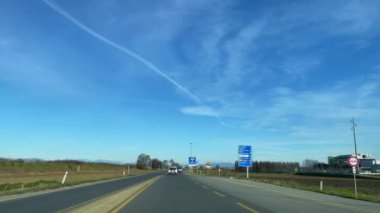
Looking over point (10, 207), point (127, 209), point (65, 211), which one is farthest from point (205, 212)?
point (10, 207)

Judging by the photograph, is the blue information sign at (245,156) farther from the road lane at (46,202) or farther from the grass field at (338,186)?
the road lane at (46,202)

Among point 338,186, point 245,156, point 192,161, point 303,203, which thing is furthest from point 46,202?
point 192,161

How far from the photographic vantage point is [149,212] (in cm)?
1689

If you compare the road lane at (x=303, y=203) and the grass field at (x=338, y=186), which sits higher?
the grass field at (x=338, y=186)

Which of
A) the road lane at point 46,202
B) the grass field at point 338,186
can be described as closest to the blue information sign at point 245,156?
the grass field at point 338,186

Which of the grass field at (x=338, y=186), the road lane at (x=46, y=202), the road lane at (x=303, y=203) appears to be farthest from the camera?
the grass field at (x=338, y=186)

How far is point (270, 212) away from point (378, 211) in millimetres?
5043

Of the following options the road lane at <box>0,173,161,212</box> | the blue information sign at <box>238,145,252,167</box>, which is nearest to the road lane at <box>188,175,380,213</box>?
the road lane at <box>0,173,161,212</box>

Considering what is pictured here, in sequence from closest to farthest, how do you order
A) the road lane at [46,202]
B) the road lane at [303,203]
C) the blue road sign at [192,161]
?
the road lane at [46,202]
the road lane at [303,203]
the blue road sign at [192,161]

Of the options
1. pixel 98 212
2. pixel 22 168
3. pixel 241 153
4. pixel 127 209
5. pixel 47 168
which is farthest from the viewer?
pixel 47 168

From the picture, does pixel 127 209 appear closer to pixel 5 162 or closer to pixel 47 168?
pixel 5 162

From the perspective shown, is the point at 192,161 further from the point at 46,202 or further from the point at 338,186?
the point at 46,202

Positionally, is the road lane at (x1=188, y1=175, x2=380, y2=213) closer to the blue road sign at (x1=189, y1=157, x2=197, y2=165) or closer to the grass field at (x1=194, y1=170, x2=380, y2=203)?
the grass field at (x1=194, y1=170, x2=380, y2=203)

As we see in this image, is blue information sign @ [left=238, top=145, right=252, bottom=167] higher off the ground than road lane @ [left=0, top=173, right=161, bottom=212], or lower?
higher
